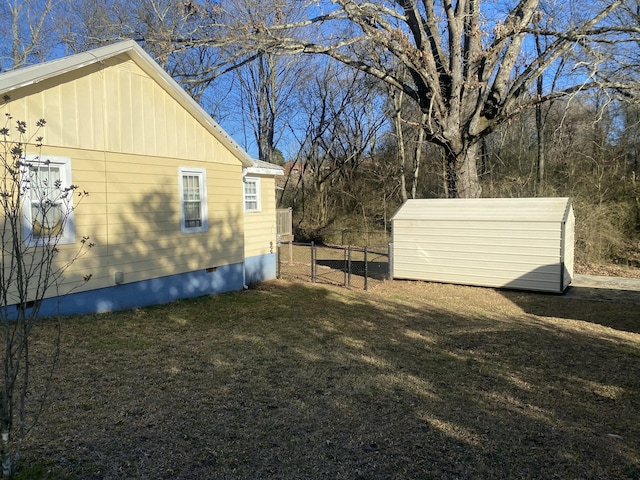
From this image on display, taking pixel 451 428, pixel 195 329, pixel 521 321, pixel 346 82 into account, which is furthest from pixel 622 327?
pixel 346 82

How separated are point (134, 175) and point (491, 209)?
8.99 meters

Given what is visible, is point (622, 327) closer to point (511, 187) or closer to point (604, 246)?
point (604, 246)

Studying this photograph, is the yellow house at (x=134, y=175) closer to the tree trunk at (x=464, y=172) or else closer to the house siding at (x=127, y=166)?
the house siding at (x=127, y=166)

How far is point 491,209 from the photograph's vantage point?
1222 cm

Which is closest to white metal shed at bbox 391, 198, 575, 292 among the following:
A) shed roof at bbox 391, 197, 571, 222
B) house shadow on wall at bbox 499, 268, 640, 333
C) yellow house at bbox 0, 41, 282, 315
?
shed roof at bbox 391, 197, 571, 222

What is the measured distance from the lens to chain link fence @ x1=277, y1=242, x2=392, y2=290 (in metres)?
12.7

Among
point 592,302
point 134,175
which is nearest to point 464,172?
point 592,302

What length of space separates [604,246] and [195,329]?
15.3m

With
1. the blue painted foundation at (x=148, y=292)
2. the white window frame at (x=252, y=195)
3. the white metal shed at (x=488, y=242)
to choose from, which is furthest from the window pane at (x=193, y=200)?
the white metal shed at (x=488, y=242)

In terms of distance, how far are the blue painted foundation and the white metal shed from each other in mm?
5255

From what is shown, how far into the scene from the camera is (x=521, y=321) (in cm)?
817

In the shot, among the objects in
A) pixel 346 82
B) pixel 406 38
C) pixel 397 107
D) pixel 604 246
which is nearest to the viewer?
pixel 406 38

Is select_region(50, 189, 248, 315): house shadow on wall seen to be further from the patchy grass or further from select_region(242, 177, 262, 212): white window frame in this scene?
select_region(242, 177, 262, 212): white window frame

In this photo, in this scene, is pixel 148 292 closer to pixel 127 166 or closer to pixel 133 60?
pixel 127 166
